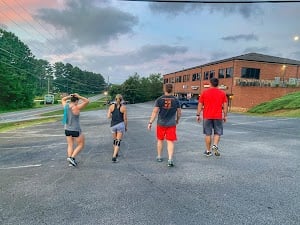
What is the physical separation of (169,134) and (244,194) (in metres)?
2.33

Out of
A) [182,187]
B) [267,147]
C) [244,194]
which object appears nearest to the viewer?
[244,194]

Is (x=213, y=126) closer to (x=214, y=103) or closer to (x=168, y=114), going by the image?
(x=214, y=103)

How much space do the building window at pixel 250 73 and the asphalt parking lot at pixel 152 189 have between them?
34.7 metres

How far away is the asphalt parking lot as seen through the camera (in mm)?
3482

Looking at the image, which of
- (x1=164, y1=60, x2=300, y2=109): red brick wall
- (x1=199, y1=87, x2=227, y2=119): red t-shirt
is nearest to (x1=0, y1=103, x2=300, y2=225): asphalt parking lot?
(x1=199, y1=87, x2=227, y2=119): red t-shirt

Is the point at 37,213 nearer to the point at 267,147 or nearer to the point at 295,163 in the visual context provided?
the point at 295,163

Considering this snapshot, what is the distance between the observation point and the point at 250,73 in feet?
131

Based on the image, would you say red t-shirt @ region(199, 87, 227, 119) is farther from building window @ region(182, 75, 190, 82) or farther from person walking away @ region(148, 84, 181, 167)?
building window @ region(182, 75, 190, 82)

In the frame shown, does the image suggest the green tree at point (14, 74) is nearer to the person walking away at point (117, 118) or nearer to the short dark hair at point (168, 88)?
the person walking away at point (117, 118)

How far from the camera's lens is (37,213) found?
3635 mm

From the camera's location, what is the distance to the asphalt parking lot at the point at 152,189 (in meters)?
3.48

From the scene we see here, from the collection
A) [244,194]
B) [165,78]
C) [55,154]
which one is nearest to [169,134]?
[244,194]

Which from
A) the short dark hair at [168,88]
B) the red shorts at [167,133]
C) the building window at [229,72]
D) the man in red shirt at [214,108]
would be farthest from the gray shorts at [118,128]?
the building window at [229,72]

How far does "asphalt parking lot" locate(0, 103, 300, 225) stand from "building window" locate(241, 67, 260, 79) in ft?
114
